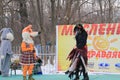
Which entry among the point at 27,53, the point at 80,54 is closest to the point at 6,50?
the point at 27,53

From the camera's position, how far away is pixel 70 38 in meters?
13.8

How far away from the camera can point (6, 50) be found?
42.8ft

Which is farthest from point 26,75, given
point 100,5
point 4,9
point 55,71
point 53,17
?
point 100,5

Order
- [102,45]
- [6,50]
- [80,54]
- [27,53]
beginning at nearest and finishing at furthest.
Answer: [80,54], [27,53], [6,50], [102,45]

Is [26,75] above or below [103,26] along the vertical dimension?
below

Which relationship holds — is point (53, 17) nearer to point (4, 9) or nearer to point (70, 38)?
point (4, 9)

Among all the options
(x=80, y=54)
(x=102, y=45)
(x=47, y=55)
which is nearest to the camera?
(x=80, y=54)

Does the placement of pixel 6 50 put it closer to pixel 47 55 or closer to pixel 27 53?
pixel 27 53

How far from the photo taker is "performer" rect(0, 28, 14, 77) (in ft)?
42.5

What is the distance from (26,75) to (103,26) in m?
3.66

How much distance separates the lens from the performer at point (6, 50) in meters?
13.0

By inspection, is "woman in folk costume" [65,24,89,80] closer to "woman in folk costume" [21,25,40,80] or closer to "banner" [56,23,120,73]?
"woman in folk costume" [21,25,40,80]

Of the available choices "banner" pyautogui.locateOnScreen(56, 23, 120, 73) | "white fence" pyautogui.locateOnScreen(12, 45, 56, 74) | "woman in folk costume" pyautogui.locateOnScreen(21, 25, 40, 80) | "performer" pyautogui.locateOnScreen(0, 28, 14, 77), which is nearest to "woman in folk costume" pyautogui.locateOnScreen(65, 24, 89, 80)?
"woman in folk costume" pyautogui.locateOnScreen(21, 25, 40, 80)

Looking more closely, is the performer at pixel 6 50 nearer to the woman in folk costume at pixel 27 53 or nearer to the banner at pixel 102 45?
the woman in folk costume at pixel 27 53
